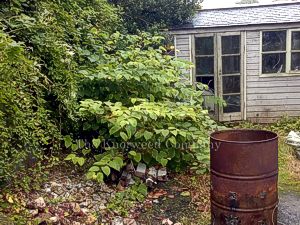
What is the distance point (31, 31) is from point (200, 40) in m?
4.26

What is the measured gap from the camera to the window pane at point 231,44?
641cm

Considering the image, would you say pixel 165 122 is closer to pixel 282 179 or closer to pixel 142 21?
pixel 282 179

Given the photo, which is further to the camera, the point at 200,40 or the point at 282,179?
the point at 200,40

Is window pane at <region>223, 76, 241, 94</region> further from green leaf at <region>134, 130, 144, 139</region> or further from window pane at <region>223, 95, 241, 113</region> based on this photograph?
green leaf at <region>134, 130, 144, 139</region>

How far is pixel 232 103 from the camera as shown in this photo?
6.66m

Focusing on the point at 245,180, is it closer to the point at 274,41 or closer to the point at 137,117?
the point at 137,117

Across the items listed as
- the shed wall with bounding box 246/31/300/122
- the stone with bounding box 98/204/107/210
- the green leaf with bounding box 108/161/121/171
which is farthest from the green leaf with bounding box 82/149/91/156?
the shed wall with bounding box 246/31/300/122

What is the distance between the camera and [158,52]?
4.34 metres

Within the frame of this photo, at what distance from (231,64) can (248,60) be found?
13.0 inches

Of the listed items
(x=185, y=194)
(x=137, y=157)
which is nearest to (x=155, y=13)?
(x=137, y=157)

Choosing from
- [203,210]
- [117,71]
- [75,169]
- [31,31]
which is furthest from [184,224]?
[31,31]

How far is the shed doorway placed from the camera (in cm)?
643

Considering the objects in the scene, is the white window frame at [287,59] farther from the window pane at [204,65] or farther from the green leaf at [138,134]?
the green leaf at [138,134]

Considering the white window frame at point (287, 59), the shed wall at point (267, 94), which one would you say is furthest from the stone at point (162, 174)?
the white window frame at point (287, 59)
